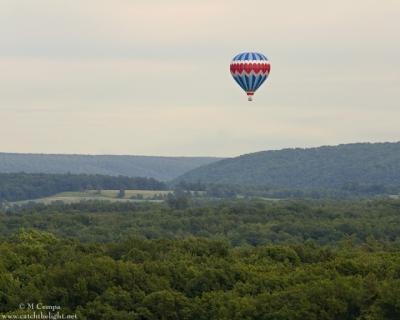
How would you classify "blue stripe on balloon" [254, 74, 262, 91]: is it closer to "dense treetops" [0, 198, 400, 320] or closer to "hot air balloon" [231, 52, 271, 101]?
"hot air balloon" [231, 52, 271, 101]

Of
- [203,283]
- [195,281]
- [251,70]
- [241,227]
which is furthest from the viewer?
[241,227]

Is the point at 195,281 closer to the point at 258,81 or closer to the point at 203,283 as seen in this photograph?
the point at 203,283

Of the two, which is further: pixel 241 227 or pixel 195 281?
pixel 241 227

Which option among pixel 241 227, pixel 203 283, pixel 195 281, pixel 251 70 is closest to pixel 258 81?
pixel 251 70

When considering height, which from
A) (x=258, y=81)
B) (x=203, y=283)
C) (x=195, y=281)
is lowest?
(x=203, y=283)

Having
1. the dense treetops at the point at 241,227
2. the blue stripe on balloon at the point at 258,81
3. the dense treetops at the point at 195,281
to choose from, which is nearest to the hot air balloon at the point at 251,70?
the blue stripe on balloon at the point at 258,81

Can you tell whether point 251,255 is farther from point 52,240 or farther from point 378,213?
point 378,213

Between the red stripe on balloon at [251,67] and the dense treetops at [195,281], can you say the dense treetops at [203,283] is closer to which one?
the dense treetops at [195,281]

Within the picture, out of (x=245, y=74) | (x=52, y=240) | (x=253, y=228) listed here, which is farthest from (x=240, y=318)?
(x=253, y=228)
